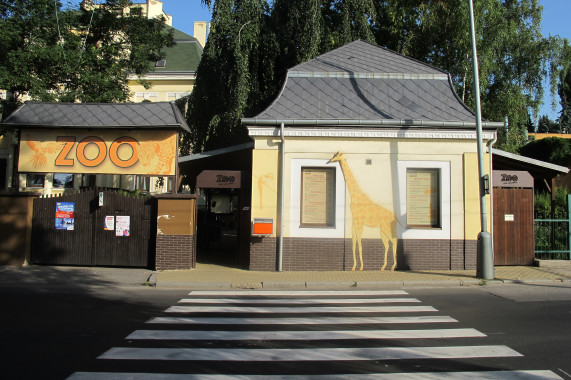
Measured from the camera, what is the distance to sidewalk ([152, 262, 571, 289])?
1035cm

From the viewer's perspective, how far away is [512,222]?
12.7 meters

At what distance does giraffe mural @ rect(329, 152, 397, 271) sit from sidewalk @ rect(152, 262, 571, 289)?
90 cm

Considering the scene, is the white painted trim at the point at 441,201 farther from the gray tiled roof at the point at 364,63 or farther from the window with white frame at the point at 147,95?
the window with white frame at the point at 147,95

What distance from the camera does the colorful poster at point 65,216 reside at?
12453 mm

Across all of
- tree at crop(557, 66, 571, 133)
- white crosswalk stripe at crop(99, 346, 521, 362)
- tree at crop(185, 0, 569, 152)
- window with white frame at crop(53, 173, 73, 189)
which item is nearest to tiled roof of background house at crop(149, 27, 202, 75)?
window with white frame at crop(53, 173, 73, 189)

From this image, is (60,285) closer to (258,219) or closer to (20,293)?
(20,293)

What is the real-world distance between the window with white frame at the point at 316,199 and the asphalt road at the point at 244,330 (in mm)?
3187

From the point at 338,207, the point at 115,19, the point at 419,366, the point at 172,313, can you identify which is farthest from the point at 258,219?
the point at 115,19

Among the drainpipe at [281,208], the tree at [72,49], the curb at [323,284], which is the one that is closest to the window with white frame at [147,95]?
the tree at [72,49]

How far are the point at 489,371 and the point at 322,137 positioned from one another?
330 inches

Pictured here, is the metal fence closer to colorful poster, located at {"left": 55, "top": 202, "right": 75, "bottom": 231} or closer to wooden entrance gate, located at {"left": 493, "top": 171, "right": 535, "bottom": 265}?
wooden entrance gate, located at {"left": 493, "top": 171, "right": 535, "bottom": 265}

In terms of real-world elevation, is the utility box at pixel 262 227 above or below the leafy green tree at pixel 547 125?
below

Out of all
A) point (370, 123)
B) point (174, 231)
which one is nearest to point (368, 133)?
point (370, 123)

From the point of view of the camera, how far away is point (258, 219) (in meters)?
11.9
